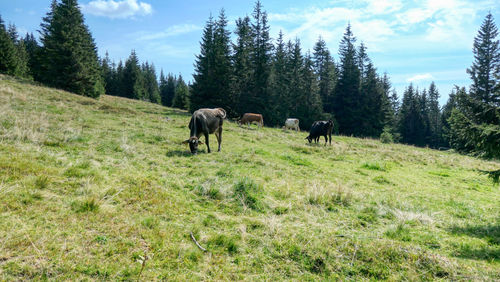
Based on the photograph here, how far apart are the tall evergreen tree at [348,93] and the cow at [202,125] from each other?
42.7 m

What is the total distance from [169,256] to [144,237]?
584 mm

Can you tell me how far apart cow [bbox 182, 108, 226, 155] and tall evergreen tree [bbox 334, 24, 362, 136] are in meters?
42.7

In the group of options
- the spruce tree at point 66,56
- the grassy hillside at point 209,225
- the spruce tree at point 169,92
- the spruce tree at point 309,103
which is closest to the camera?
the grassy hillside at point 209,225

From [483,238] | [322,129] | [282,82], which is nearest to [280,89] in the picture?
[282,82]

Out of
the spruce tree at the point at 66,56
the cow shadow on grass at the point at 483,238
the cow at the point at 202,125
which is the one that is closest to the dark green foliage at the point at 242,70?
the spruce tree at the point at 66,56

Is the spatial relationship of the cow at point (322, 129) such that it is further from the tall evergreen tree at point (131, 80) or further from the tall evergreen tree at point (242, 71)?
the tall evergreen tree at point (131, 80)

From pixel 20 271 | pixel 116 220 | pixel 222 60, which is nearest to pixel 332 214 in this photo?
pixel 116 220

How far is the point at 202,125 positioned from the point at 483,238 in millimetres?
10121

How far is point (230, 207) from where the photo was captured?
18.9ft

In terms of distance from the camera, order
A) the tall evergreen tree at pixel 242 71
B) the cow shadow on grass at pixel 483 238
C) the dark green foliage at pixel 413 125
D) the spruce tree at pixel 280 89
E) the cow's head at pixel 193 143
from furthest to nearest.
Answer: the dark green foliage at pixel 413 125, the spruce tree at pixel 280 89, the tall evergreen tree at pixel 242 71, the cow's head at pixel 193 143, the cow shadow on grass at pixel 483 238

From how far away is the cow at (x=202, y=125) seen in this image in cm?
1103

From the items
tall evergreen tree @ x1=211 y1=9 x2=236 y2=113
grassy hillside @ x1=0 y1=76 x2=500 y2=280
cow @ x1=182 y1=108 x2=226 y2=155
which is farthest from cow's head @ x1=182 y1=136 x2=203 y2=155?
tall evergreen tree @ x1=211 y1=9 x2=236 y2=113

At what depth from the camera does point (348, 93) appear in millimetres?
50438

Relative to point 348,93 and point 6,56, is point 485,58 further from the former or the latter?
point 6,56
